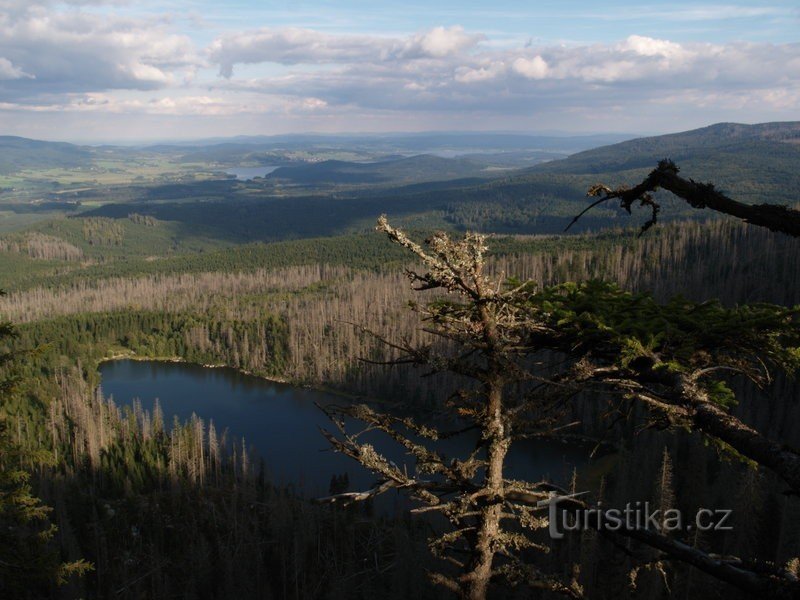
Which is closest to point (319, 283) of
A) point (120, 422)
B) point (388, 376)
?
point (388, 376)

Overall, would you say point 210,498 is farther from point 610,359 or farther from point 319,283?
point 319,283

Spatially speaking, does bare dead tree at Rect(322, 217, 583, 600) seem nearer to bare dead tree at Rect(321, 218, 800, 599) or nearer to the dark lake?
bare dead tree at Rect(321, 218, 800, 599)

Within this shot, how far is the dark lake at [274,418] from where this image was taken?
2547 inches

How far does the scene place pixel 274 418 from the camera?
276 feet

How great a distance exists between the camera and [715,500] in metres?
42.4

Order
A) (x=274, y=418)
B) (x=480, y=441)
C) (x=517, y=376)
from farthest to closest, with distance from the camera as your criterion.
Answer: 1. (x=274, y=418)
2. (x=480, y=441)
3. (x=517, y=376)

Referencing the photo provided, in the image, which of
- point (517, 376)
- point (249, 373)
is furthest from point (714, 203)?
point (249, 373)

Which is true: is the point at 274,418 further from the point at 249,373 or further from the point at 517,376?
the point at 517,376

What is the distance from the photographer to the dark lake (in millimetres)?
64688

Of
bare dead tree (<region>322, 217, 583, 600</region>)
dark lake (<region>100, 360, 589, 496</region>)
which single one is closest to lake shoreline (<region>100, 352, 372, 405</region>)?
dark lake (<region>100, 360, 589, 496</region>)

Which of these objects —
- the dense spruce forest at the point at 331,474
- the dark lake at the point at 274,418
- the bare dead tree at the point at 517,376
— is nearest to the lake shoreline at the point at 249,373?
the dense spruce forest at the point at 331,474

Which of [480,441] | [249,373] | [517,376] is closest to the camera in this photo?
[517,376]

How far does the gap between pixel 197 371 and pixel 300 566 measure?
74.2m

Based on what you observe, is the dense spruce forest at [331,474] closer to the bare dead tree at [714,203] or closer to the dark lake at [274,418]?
the bare dead tree at [714,203]
